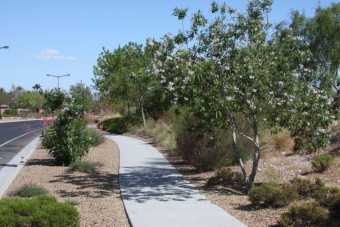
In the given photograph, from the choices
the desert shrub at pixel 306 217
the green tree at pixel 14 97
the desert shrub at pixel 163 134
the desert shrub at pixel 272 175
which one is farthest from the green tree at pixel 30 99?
the desert shrub at pixel 306 217

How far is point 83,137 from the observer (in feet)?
49.7

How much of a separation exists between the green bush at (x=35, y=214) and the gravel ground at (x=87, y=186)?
115 centimetres

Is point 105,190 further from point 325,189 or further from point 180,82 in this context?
point 325,189

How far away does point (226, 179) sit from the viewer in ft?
38.0

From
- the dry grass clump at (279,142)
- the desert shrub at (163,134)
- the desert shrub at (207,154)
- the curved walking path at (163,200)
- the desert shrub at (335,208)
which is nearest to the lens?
the desert shrub at (335,208)

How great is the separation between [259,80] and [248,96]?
0.57 meters

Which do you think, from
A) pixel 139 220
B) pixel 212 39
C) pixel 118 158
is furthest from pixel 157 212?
pixel 118 158

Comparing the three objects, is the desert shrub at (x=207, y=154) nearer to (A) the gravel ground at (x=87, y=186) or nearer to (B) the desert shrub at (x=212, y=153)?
(B) the desert shrub at (x=212, y=153)

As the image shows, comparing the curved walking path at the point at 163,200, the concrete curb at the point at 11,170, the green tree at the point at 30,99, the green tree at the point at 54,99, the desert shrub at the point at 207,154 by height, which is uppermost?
the green tree at the point at 30,99

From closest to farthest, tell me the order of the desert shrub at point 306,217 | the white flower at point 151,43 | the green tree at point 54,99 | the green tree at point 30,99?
the desert shrub at point 306,217, the white flower at point 151,43, the green tree at point 54,99, the green tree at point 30,99

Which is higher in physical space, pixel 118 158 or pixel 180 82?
pixel 180 82

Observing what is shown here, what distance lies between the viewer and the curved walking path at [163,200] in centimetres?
773

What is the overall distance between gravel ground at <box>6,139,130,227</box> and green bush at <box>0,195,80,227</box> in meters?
1.15

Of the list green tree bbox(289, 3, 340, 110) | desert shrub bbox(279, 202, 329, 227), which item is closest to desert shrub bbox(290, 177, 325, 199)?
desert shrub bbox(279, 202, 329, 227)
